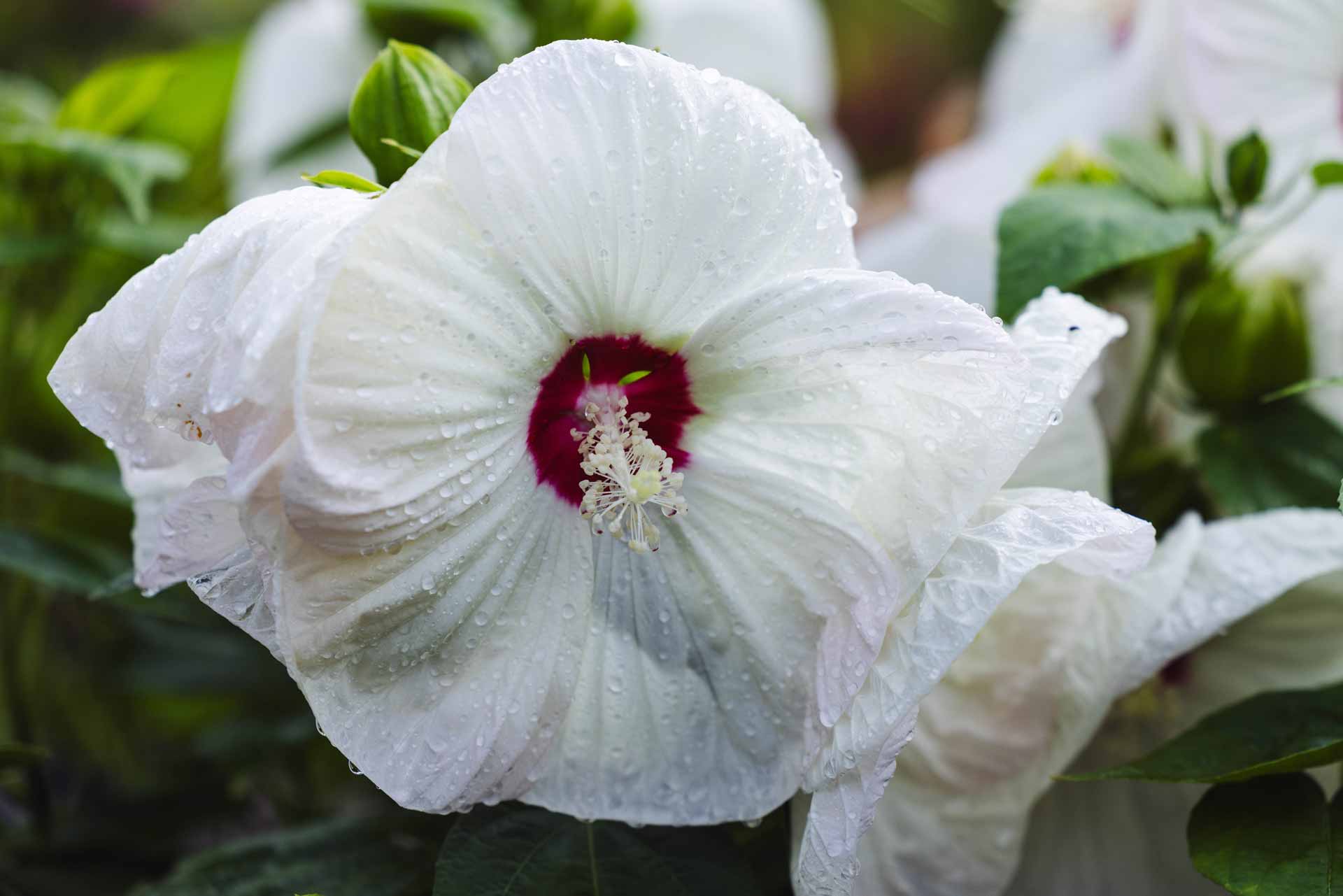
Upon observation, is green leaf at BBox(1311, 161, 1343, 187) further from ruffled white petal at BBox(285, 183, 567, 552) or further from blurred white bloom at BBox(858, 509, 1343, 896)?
ruffled white petal at BBox(285, 183, 567, 552)

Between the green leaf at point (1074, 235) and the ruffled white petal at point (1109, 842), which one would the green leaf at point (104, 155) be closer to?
the green leaf at point (1074, 235)

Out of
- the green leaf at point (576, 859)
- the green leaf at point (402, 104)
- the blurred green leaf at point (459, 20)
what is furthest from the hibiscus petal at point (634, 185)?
the blurred green leaf at point (459, 20)

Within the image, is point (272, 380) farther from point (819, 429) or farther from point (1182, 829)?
point (1182, 829)

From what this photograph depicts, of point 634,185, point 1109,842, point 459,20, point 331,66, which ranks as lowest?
point 1109,842

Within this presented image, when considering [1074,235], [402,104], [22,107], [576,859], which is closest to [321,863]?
[576,859]

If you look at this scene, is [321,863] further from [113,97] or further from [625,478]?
[113,97]
